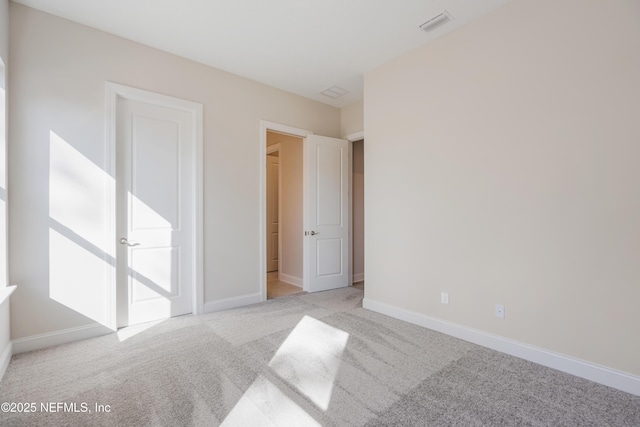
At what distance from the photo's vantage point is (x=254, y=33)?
2.90 metres

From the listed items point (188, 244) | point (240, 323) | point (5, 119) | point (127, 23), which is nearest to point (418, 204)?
point (240, 323)

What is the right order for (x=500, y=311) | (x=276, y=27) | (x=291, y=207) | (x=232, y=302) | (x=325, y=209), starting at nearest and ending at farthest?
(x=500, y=311) → (x=276, y=27) → (x=232, y=302) → (x=325, y=209) → (x=291, y=207)

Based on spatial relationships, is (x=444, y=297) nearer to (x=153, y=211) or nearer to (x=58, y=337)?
(x=153, y=211)

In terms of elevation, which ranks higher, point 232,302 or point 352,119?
point 352,119

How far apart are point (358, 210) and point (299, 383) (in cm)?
349

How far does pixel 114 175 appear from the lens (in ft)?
9.37

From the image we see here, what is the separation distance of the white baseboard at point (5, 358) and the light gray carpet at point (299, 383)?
0.17ft

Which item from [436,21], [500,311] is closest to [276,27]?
[436,21]

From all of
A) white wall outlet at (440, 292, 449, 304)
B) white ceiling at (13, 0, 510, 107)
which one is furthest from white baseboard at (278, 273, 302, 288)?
white ceiling at (13, 0, 510, 107)

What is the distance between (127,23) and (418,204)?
10.9 feet

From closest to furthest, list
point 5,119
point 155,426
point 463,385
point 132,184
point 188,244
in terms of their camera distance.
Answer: point 155,426
point 463,385
point 5,119
point 132,184
point 188,244

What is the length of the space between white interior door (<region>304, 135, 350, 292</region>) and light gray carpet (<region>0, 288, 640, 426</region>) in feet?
5.21

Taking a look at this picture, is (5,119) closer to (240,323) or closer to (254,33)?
(254,33)

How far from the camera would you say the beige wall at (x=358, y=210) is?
517cm
